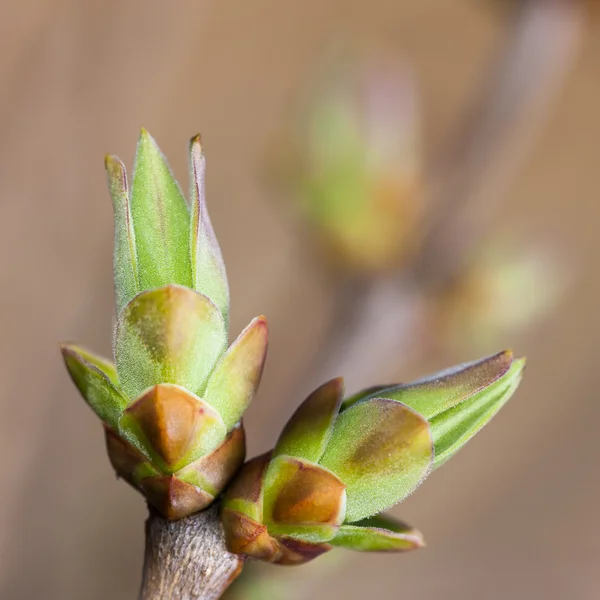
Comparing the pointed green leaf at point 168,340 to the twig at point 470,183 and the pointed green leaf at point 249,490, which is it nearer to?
the pointed green leaf at point 249,490

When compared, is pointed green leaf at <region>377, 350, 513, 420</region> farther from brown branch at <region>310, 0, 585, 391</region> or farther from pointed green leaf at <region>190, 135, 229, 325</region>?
brown branch at <region>310, 0, 585, 391</region>

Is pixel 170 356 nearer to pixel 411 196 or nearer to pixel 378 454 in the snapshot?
pixel 378 454

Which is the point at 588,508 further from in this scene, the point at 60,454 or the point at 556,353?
the point at 60,454

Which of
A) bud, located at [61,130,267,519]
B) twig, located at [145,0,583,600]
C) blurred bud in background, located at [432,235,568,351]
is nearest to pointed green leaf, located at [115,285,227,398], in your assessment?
bud, located at [61,130,267,519]

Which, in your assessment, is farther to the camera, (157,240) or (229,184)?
(229,184)

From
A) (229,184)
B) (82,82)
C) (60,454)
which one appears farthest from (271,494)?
(229,184)
